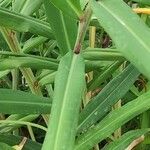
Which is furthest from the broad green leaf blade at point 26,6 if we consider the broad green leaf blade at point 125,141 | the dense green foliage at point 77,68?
the broad green leaf blade at point 125,141

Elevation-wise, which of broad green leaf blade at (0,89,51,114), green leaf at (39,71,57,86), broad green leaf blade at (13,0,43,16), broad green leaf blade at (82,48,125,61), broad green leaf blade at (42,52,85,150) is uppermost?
broad green leaf blade at (13,0,43,16)

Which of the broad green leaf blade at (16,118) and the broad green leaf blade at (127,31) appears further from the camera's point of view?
the broad green leaf blade at (16,118)

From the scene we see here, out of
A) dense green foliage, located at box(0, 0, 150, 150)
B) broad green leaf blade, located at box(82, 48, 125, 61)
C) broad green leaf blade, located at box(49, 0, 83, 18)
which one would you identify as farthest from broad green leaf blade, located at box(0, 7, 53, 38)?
broad green leaf blade, located at box(49, 0, 83, 18)

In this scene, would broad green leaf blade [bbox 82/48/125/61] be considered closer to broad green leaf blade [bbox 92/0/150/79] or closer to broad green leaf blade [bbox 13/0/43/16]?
broad green leaf blade [bbox 13/0/43/16]

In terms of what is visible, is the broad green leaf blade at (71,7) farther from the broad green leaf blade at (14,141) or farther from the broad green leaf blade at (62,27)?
the broad green leaf blade at (14,141)

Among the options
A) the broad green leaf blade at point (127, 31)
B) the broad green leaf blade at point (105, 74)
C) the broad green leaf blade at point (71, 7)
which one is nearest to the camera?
A: the broad green leaf blade at point (127, 31)

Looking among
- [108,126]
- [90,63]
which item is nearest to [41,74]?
[90,63]
